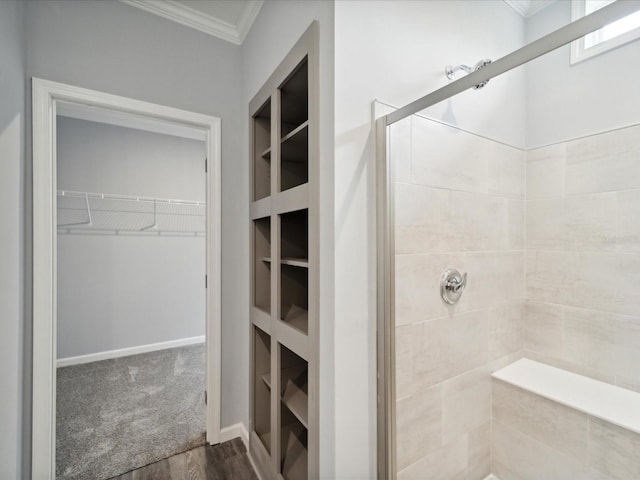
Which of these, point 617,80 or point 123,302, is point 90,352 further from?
point 617,80

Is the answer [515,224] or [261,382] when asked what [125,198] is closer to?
[261,382]

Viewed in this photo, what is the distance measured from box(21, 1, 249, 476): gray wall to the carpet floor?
1.37 ft

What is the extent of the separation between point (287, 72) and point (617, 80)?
148 cm

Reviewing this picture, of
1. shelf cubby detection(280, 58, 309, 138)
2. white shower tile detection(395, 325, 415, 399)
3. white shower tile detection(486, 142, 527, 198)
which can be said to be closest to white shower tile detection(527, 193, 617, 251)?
white shower tile detection(486, 142, 527, 198)

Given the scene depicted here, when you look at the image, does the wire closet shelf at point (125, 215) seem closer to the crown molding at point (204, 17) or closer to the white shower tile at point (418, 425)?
the crown molding at point (204, 17)

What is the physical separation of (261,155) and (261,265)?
0.68 metres

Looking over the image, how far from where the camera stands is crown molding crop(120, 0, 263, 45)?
168 cm

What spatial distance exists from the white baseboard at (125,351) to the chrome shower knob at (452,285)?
337 cm

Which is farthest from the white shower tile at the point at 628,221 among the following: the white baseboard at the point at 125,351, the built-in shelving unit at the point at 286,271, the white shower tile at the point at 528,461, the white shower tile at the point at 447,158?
the white baseboard at the point at 125,351

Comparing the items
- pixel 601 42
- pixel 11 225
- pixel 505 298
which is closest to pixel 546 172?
pixel 601 42

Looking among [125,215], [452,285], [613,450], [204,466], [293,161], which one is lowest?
[204,466]

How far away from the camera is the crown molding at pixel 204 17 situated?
66.2 inches

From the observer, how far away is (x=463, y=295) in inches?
54.6

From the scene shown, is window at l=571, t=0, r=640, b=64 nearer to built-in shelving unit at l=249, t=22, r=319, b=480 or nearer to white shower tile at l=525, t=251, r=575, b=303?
white shower tile at l=525, t=251, r=575, b=303
